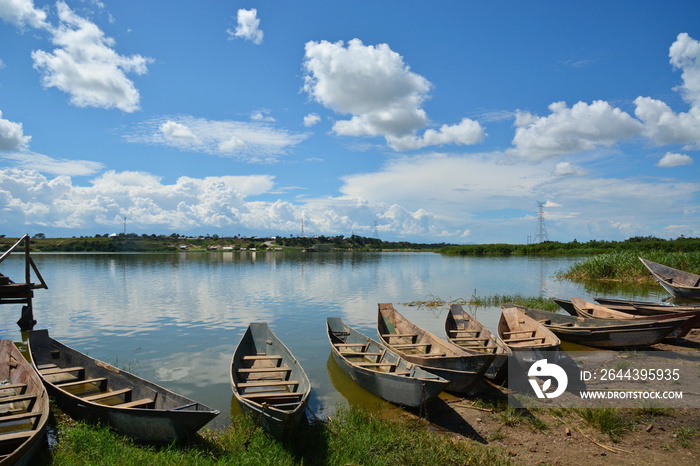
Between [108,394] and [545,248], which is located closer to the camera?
[108,394]

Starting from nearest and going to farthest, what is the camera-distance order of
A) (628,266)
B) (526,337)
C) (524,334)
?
(526,337) → (524,334) → (628,266)

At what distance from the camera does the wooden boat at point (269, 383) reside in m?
7.00

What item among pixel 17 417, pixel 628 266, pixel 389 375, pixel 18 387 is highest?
pixel 628 266

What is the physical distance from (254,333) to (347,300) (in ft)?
46.8

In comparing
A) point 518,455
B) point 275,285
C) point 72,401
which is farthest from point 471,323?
point 275,285

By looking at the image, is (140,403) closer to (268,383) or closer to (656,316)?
(268,383)

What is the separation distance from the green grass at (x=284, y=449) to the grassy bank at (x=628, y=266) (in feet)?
104

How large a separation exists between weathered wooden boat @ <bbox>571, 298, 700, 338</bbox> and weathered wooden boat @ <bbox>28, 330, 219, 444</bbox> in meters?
13.9

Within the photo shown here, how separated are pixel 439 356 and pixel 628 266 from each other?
1201 inches

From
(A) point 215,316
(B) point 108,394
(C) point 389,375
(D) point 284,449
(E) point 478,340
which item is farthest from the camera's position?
(A) point 215,316

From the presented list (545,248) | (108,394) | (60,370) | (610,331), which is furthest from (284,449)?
(545,248)

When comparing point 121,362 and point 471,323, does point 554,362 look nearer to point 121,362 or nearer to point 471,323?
point 471,323

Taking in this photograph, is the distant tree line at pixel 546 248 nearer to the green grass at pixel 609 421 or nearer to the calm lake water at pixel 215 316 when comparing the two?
the calm lake water at pixel 215 316

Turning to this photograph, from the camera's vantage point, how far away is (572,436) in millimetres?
7492
